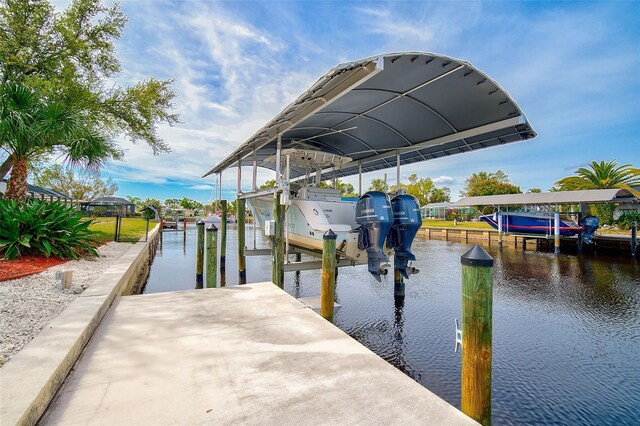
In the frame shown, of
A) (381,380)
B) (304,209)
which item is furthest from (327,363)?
(304,209)

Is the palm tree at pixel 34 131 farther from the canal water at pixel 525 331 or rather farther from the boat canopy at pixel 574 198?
the boat canopy at pixel 574 198

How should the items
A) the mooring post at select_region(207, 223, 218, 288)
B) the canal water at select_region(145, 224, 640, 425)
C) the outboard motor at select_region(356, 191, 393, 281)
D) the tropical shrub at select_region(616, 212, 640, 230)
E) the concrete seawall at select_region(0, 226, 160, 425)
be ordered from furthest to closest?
1. the tropical shrub at select_region(616, 212, 640, 230)
2. the mooring post at select_region(207, 223, 218, 288)
3. the outboard motor at select_region(356, 191, 393, 281)
4. the canal water at select_region(145, 224, 640, 425)
5. the concrete seawall at select_region(0, 226, 160, 425)

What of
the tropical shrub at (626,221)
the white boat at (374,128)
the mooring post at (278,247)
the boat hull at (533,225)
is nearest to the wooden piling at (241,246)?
the white boat at (374,128)

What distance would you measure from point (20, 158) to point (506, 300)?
12750mm

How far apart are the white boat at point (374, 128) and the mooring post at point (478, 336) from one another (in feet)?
8.82

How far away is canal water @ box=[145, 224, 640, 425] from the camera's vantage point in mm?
3896

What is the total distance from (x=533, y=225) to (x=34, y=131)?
926 inches

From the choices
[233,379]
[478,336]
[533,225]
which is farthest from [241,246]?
[533,225]

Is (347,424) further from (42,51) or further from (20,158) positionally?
(42,51)

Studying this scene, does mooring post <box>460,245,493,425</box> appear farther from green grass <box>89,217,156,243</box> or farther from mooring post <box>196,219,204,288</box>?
green grass <box>89,217,156,243</box>

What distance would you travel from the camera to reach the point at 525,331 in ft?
20.4

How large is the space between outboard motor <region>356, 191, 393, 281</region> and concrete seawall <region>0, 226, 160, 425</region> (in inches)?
170

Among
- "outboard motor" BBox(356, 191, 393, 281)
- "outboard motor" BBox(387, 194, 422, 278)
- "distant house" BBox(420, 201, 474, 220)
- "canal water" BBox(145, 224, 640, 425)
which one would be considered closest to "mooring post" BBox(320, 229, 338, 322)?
"canal water" BBox(145, 224, 640, 425)

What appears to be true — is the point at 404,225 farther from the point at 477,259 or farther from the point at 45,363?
the point at 45,363
